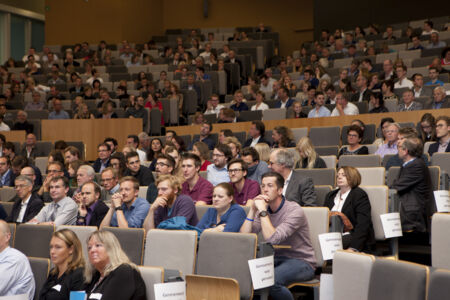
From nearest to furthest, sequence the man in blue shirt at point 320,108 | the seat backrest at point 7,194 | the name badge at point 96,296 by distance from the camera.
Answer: the name badge at point 96,296 < the seat backrest at point 7,194 < the man in blue shirt at point 320,108

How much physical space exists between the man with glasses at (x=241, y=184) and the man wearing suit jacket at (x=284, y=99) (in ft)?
14.7

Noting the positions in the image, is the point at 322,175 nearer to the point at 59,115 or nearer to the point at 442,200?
the point at 442,200

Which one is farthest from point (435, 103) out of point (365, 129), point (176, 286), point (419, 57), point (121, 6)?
point (121, 6)

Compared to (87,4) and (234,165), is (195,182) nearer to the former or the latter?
(234,165)

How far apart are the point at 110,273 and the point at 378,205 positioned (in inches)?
72.7

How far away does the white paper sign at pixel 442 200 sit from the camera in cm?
421

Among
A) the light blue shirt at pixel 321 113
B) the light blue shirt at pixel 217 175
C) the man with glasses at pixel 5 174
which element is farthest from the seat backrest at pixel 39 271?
the light blue shirt at pixel 321 113

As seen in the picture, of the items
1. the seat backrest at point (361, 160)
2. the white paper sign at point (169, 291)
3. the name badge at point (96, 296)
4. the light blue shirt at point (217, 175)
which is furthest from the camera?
the seat backrest at point (361, 160)

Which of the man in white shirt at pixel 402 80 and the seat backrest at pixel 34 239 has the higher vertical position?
the man in white shirt at pixel 402 80

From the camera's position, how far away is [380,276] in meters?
2.46

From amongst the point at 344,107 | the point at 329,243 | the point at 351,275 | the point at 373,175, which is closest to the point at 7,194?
the point at 373,175

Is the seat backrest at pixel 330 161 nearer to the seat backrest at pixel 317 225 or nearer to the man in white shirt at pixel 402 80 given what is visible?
the seat backrest at pixel 317 225

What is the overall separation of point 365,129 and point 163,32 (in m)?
10.8

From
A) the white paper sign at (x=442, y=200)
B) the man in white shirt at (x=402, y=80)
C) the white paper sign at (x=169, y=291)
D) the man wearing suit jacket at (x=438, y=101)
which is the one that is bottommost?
the white paper sign at (x=169, y=291)
